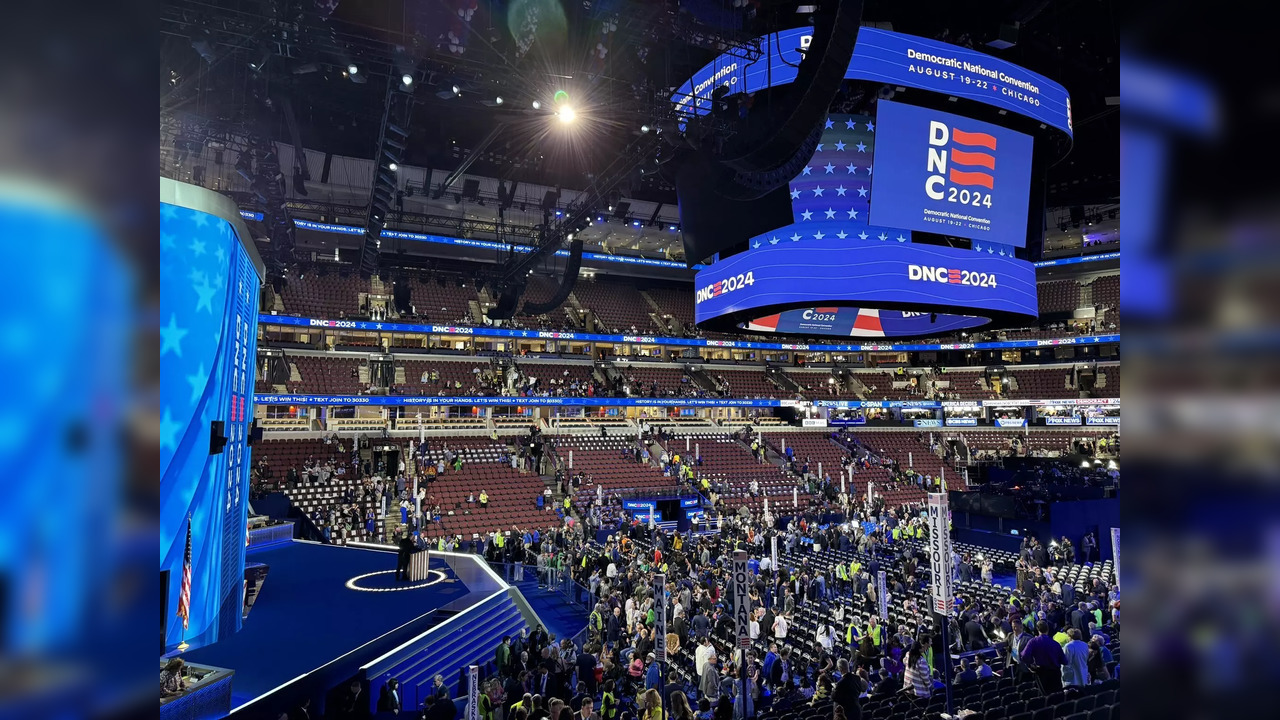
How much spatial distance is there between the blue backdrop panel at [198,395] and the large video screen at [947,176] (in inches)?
385

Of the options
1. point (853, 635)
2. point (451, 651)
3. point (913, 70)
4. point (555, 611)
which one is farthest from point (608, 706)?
point (913, 70)

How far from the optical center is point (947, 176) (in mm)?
11789

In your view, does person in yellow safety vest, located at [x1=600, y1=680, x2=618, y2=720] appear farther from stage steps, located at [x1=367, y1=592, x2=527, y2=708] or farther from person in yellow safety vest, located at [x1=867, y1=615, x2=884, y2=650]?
person in yellow safety vest, located at [x1=867, y1=615, x2=884, y2=650]

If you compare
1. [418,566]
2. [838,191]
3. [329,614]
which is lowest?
[418,566]

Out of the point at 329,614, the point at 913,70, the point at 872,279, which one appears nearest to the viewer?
the point at 872,279

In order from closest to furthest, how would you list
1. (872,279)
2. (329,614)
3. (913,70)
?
(872,279) < (913,70) < (329,614)

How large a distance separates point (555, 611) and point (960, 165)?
1301cm

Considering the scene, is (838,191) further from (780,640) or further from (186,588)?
(186,588)

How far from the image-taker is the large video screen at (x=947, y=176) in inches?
451

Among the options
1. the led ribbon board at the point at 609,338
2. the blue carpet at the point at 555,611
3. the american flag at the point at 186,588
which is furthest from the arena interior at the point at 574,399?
the led ribbon board at the point at 609,338

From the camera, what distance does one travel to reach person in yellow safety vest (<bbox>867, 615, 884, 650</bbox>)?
39.0 ft

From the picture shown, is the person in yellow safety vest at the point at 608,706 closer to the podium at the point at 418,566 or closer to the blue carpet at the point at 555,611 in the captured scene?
the blue carpet at the point at 555,611
